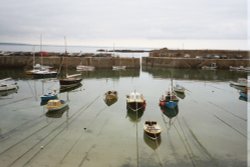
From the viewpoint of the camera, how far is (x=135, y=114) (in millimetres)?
31578

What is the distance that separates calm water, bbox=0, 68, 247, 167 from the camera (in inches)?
752

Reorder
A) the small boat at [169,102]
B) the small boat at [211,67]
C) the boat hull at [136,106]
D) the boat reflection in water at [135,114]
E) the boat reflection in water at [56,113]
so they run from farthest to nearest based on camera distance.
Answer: the small boat at [211,67] < the small boat at [169,102] < the boat hull at [136,106] < the boat reflection in water at [56,113] < the boat reflection in water at [135,114]

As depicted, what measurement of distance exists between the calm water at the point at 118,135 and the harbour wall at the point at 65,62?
50.1m

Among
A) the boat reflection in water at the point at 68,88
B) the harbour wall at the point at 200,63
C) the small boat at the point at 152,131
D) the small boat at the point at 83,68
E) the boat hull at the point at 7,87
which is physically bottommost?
the small boat at the point at 152,131

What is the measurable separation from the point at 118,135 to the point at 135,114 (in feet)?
25.1

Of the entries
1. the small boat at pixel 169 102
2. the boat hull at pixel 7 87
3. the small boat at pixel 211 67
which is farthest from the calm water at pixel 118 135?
the small boat at pixel 211 67

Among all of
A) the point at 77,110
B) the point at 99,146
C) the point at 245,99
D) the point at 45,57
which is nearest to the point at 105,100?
the point at 77,110

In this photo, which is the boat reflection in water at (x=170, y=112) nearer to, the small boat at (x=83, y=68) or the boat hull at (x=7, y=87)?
the boat hull at (x=7, y=87)

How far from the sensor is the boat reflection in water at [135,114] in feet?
97.5

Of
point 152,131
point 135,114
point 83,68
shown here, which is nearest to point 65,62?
point 83,68

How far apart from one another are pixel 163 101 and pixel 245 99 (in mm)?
14786

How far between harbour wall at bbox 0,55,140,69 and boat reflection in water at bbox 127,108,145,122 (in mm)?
58602

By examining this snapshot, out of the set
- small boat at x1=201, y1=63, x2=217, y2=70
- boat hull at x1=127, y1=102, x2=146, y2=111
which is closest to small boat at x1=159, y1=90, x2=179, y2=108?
boat hull at x1=127, y1=102, x2=146, y2=111

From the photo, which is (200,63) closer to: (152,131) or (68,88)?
(68,88)
